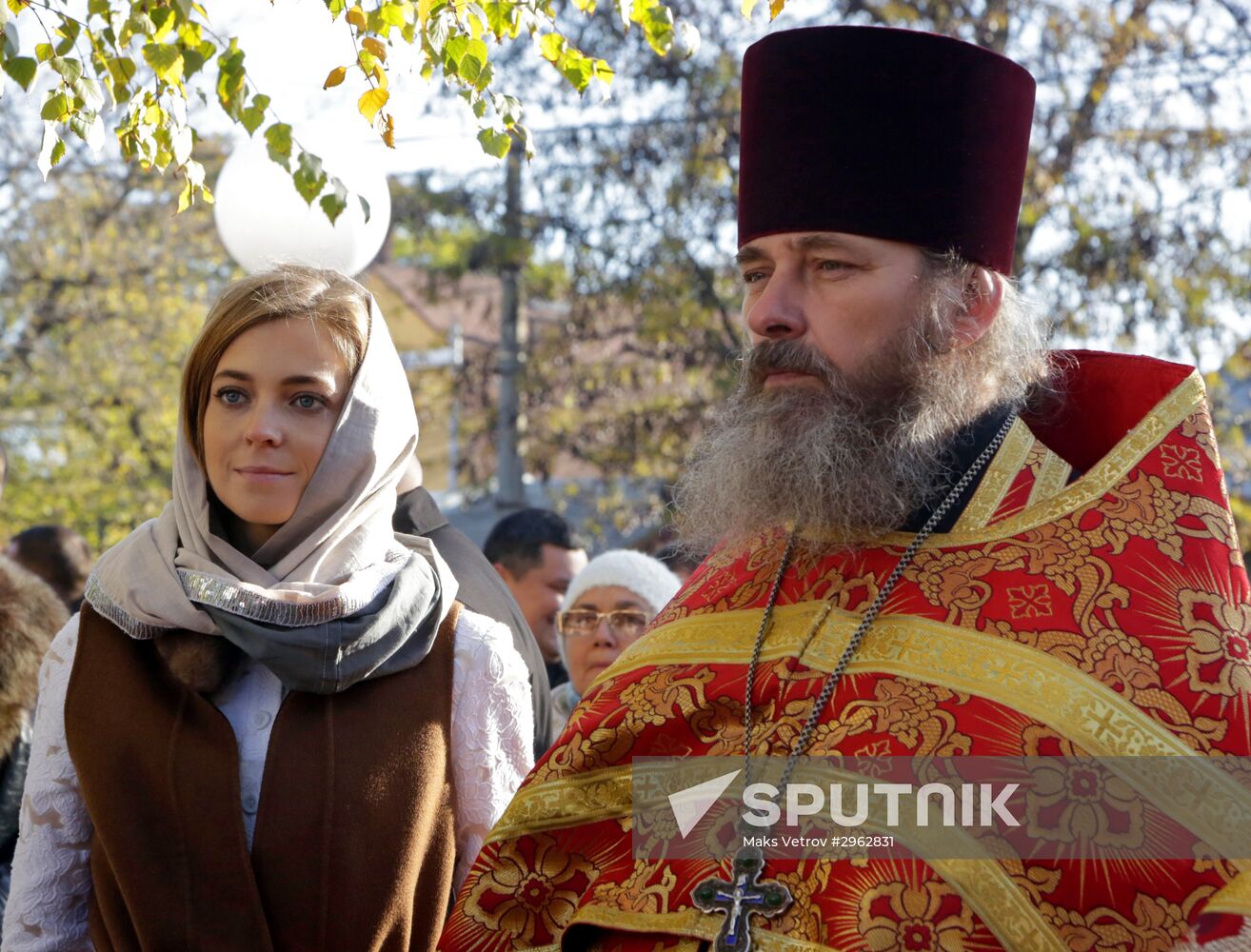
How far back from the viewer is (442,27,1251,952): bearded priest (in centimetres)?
228

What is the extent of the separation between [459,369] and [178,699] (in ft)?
37.6

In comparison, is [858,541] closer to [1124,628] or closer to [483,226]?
[1124,628]

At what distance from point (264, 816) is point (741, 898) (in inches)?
36.7

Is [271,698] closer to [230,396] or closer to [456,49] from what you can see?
[230,396]

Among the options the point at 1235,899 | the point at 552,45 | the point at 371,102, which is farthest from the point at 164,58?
the point at 1235,899

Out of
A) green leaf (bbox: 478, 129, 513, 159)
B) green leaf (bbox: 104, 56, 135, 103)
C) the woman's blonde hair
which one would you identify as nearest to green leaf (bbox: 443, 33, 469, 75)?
green leaf (bbox: 478, 129, 513, 159)

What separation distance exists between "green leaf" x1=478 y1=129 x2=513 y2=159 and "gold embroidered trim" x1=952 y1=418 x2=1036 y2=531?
1142 millimetres

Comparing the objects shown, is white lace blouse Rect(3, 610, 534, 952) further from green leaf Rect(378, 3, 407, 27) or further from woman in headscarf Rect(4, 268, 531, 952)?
green leaf Rect(378, 3, 407, 27)

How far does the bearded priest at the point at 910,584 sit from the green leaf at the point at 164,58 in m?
1.07

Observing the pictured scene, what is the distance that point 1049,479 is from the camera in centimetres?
266

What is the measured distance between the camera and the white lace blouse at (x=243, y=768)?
9.48 feet

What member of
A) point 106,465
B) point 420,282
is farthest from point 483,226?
point 106,465

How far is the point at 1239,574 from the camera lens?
2480mm

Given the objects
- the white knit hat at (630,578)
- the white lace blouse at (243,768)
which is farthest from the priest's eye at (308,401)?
the white knit hat at (630,578)
